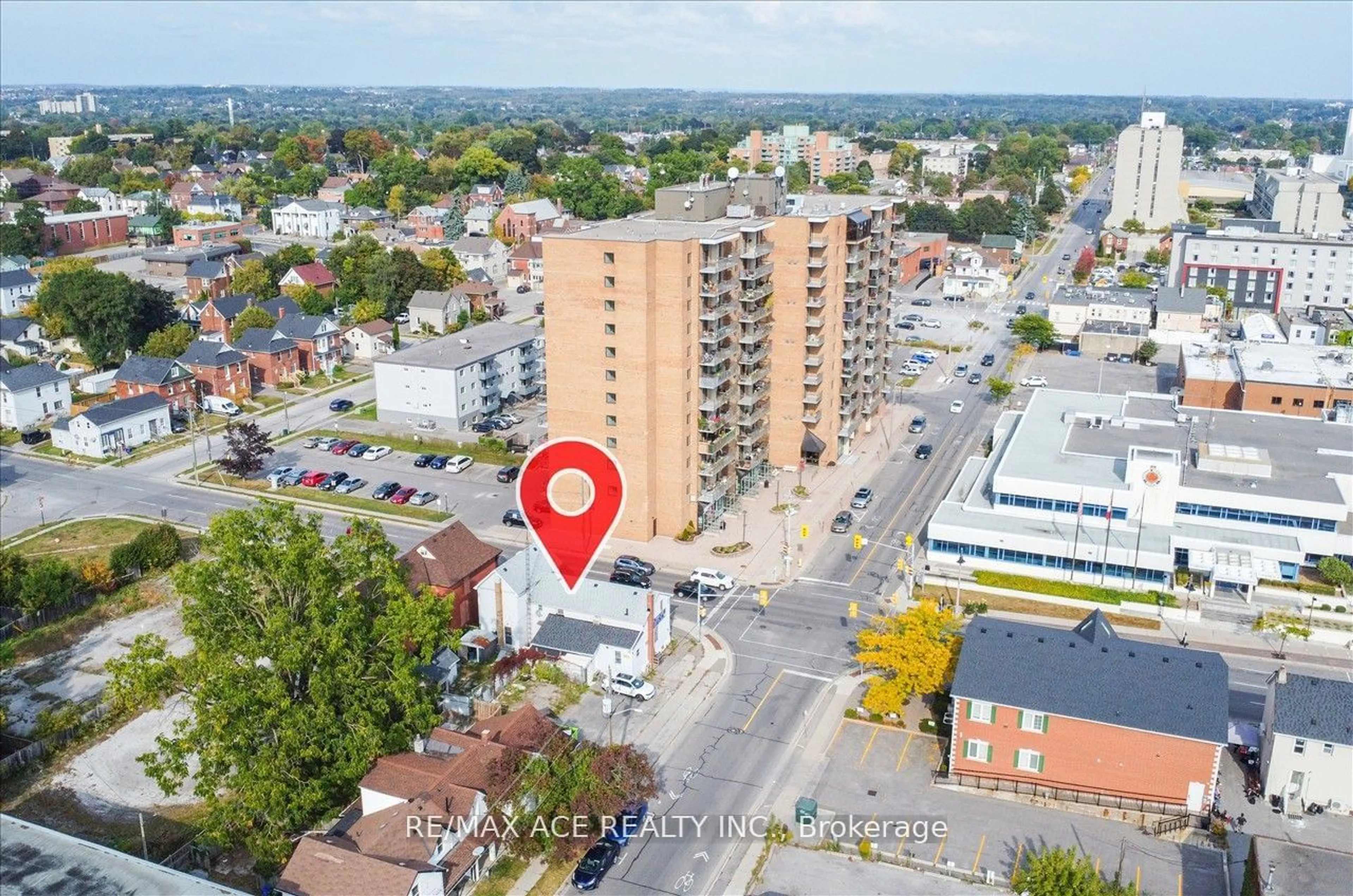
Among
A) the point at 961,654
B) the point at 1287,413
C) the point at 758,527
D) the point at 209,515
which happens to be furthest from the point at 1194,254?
the point at 209,515

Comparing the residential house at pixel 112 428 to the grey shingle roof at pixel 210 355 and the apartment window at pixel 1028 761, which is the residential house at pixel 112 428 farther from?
the apartment window at pixel 1028 761

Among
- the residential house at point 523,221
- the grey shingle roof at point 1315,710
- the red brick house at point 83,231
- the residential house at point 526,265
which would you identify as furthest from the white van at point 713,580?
the red brick house at point 83,231

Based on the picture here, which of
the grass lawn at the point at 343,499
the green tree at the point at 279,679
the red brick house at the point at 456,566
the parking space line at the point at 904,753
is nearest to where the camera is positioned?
the green tree at the point at 279,679

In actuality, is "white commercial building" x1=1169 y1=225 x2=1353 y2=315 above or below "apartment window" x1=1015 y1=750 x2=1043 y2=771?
above

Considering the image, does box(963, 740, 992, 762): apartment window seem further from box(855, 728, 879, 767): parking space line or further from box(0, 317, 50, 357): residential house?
box(0, 317, 50, 357): residential house

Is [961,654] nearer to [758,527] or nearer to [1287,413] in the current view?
[758,527]

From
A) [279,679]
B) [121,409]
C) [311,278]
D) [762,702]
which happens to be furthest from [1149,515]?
[311,278]

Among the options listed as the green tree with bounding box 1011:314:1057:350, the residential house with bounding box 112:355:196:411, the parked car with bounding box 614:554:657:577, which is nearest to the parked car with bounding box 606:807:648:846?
the parked car with bounding box 614:554:657:577
